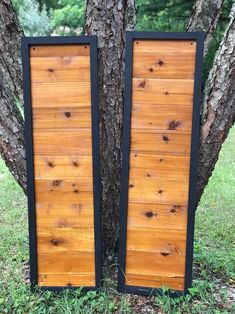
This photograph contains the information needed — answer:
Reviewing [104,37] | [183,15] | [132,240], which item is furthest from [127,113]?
[183,15]

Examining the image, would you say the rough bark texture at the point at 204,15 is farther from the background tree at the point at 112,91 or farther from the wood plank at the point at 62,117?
the wood plank at the point at 62,117

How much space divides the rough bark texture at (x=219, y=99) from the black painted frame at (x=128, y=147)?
172 millimetres

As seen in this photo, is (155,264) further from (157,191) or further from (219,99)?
(219,99)

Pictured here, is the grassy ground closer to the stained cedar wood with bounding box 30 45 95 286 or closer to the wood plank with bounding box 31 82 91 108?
the stained cedar wood with bounding box 30 45 95 286

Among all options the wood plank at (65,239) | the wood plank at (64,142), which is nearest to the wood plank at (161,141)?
the wood plank at (64,142)

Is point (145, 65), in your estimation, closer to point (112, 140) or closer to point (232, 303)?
point (112, 140)

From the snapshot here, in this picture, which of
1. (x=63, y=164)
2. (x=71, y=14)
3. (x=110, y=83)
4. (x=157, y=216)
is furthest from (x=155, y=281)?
(x=71, y=14)

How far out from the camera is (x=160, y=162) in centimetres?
277

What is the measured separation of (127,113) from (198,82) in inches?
19.0

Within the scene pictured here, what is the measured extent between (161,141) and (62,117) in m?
0.66

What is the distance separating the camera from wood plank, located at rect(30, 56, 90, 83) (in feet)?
8.82

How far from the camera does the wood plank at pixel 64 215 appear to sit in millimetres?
2879

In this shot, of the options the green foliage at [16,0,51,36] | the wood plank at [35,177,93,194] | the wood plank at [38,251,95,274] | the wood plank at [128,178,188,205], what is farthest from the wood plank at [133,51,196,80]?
the green foliage at [16,0,51,36]

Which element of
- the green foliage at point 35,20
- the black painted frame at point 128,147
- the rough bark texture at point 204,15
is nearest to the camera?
the black painted frame at point 128,147
